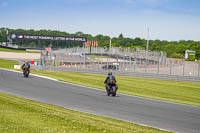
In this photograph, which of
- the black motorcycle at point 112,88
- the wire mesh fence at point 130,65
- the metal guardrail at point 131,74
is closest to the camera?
the black motorcycle at point 112,88

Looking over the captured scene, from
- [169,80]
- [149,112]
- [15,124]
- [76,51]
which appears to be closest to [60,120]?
[15,124]

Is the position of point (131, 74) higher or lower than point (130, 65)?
lower

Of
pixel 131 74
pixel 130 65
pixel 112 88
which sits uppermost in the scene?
pixel 130 65

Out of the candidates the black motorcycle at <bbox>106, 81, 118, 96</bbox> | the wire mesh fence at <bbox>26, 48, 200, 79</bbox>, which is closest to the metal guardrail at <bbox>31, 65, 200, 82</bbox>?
the wire mesh fence at <bbox>26, 48, 200, 79</bbox>

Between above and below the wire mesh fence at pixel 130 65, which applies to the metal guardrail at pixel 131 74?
below

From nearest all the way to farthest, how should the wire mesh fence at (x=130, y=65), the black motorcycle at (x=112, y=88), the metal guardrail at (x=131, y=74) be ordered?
the black motorcycle at (x=112, y=88)
the metal guardrail at (x=131, y=74)
the wire mesh fence at (x=130, y=65)

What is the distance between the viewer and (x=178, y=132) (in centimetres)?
1062

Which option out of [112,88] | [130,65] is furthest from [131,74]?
[112,88]

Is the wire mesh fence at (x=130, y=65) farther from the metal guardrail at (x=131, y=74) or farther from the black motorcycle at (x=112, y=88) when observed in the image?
the black motorcycle at (x=112, y=88)

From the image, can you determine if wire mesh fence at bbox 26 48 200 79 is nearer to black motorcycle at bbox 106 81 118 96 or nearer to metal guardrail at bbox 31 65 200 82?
metal guardrail at bbox 31 65 200 82

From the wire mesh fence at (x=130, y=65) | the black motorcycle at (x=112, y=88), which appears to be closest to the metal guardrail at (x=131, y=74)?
the wire mesh fence at (x=130, y=65)

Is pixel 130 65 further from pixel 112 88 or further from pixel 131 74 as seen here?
pixel 112 88

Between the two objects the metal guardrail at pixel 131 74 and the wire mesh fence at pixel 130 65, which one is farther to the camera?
the wire mesh fence at pixel 130 65

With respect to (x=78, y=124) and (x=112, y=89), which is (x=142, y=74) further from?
(x=78, y=124)
